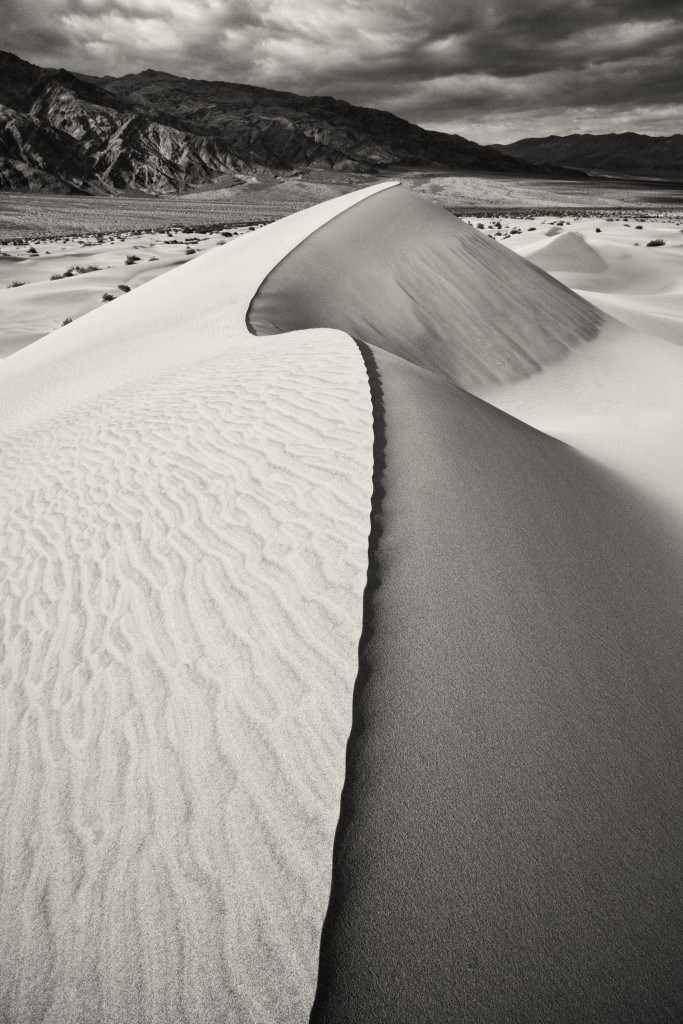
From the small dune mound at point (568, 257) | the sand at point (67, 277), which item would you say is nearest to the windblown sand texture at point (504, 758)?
the sand at point (67, 277)

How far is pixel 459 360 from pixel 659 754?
7.52 metres

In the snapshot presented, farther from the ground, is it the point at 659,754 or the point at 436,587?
the point at 436,587

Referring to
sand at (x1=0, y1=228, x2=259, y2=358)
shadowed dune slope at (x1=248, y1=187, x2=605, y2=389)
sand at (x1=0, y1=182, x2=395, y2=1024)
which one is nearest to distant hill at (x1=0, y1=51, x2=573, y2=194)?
sand at (x1=0, y1=228, x2=259, y2=358)

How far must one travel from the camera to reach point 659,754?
237cm

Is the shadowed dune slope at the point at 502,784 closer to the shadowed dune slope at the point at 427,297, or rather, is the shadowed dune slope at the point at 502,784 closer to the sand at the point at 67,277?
the shadowed dune slope at the point at 427,297

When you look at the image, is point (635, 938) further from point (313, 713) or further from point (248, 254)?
point (248, 254)

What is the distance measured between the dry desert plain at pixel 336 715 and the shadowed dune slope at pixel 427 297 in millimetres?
4212

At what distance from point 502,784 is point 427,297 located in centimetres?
933

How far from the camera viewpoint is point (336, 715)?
2.08m

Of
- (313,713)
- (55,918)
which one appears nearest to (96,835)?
(55,918)

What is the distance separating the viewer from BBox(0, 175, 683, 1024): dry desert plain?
167cm

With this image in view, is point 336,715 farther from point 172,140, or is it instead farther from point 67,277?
point 172,140

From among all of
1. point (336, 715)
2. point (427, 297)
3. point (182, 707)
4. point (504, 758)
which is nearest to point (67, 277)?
point (427, 297)

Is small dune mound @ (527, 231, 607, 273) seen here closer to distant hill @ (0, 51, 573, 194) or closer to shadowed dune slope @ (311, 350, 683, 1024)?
shadowed dune slope @ (311, 350, 683, 1024)
